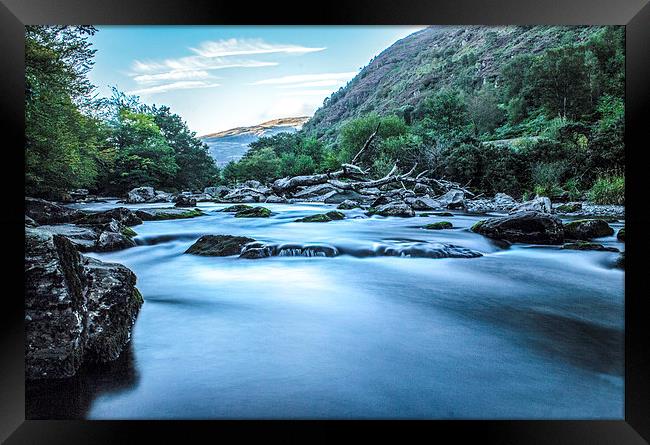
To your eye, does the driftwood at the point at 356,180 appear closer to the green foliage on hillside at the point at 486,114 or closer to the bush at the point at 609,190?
the green foliage on hillside at the point at 486,114

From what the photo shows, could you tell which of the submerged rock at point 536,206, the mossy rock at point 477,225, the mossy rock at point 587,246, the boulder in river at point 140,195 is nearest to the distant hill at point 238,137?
the boulder in river at point 140,195

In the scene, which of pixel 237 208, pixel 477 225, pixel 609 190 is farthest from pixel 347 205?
pixel 609 190

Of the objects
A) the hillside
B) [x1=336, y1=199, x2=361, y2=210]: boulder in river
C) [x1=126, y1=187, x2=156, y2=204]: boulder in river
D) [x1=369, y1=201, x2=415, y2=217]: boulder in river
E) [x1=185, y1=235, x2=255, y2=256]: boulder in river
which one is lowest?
[x1=185, y1=235, x2=255, y2=256]: boulder in river

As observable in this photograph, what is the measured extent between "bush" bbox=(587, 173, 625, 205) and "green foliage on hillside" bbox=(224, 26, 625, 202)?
0.4 inches

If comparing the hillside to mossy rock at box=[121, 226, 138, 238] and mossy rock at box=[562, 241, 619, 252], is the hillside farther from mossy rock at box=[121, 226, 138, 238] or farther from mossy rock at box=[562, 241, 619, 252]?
mossy rock at box=[121, 226, 138, 238]

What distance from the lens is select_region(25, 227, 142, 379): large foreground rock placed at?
8.08 ft

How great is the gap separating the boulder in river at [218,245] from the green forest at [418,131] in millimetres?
370

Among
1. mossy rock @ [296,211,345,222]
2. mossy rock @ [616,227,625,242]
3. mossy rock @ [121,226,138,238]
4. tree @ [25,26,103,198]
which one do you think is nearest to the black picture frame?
mossy rock @ [616,227,625,242]

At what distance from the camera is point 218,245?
→ 2.90 m

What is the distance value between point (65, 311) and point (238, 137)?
1443 mm

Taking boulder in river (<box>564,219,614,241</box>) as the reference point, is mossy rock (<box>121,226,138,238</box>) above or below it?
above
